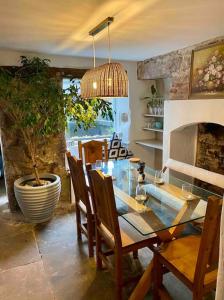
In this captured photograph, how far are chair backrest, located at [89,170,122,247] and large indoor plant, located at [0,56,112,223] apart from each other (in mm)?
1156

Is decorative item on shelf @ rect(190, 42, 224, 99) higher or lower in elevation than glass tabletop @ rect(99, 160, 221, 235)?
higher

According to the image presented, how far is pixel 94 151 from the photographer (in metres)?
3.30

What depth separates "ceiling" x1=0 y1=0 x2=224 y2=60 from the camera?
5.39ft

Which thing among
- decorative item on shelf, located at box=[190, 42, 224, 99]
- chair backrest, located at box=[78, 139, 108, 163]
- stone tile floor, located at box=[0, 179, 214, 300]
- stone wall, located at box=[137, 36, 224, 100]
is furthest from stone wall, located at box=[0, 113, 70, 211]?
decorative item on shelf, located at box=[190, 42, 224, 99]

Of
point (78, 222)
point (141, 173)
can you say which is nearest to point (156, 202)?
point (141, 173)

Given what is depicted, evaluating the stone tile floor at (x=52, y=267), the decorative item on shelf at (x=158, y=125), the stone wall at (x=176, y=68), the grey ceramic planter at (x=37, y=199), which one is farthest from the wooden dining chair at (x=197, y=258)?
the decorative item on shelf at (x=158, y=125)

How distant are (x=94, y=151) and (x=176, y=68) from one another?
161cm

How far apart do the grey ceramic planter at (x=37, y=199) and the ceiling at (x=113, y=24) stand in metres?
1.69

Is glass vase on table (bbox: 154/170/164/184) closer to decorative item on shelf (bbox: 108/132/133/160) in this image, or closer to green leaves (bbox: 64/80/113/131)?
green leaves (bbox: 64/80/113/131)

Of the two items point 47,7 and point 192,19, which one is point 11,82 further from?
point 192,19

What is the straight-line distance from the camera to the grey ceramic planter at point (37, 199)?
279 centimetres

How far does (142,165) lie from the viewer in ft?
7.84

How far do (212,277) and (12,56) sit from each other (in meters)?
3.20

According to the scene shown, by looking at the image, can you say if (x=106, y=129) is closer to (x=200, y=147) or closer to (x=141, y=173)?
(x=200, y=147)
